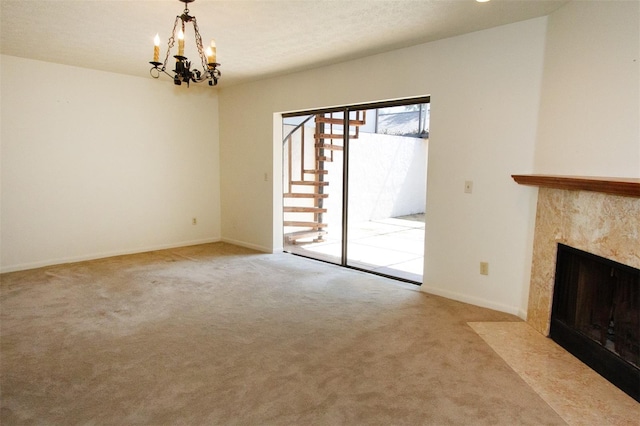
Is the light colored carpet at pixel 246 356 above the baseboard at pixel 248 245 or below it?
below

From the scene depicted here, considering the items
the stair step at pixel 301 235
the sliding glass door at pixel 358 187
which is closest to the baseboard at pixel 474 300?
the sliding glass door at pixel 358 187

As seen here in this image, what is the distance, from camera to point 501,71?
314 centimetres

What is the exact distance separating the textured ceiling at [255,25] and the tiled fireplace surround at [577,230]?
1.44 metres

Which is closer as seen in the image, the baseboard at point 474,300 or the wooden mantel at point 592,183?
the wooden mantel at point 592,183

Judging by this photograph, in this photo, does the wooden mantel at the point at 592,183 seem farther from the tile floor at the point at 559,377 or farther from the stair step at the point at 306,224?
the stair step at the point at 306,224

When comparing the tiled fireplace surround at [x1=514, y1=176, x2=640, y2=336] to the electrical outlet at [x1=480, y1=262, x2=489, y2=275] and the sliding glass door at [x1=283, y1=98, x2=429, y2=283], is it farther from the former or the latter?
the sliding glass door at [x1=283, y1=98, x2=429, y2=283]

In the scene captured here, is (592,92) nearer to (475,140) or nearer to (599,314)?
(475,140)

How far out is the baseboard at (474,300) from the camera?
3224 millimetres

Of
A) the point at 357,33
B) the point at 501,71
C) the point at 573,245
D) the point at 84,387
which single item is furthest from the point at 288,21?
the point at 84,387

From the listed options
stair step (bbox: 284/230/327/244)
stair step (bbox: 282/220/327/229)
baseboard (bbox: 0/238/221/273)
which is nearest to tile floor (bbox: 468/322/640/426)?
stair step (bbox: 282/220/327/229)

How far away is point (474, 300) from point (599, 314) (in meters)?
1.12

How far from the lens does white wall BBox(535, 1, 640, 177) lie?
2.27 metres

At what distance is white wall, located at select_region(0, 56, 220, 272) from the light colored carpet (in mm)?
812

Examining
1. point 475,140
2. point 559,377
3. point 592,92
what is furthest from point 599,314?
point 475,140
